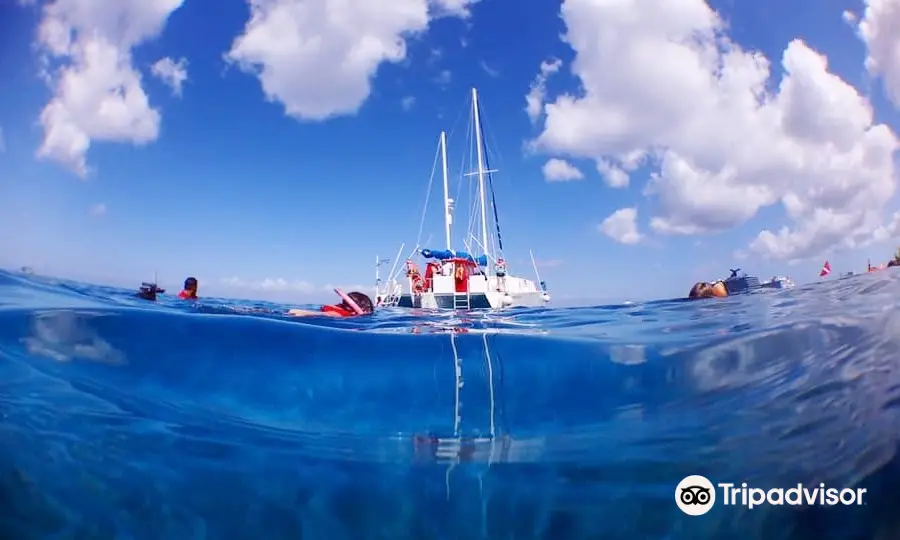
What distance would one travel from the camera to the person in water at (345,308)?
937cm

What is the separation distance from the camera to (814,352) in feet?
27.7

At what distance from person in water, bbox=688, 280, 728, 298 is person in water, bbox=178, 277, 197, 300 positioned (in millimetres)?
11082

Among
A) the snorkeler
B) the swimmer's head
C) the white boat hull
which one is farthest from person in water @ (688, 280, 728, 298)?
the snorkeler

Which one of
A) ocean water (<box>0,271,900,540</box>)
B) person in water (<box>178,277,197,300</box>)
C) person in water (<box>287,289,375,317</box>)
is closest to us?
ocean water (<box>0,271,900,540</box>)

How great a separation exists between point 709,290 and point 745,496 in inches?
241

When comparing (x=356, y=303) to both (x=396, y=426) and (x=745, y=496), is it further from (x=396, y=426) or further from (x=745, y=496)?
(x=745, y=496)

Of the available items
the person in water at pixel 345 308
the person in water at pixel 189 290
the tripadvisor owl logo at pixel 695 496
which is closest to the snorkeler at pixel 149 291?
the person in water at pixel 189 290

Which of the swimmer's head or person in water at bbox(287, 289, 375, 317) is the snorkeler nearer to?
person in water at bbox(287, 289, 375, 317)

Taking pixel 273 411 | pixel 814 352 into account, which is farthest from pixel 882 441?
pixel 273 411

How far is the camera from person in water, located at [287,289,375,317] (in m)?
9.37

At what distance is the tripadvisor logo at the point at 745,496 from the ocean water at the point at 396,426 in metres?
0.39

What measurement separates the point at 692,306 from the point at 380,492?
25.2 ft

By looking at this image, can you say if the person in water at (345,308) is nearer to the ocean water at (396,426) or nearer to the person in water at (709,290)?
the ocean water at (396,426)

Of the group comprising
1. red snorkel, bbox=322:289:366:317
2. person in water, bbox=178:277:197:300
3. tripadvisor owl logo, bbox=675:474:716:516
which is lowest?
tripadvisor owl logo, bbox=675:474:716:516
